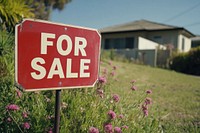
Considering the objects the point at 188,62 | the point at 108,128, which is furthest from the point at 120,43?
the point at 108,128

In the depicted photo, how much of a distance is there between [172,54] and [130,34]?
22.6ft

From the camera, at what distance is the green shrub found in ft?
59.7

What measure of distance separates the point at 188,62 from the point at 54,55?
19.2 metres

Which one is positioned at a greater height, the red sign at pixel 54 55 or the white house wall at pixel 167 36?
the white house wall at pixel 167 36

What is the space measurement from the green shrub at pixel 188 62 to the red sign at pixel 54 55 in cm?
1825

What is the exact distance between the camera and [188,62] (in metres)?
18.8

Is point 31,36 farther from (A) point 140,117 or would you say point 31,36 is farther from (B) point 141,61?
(B) point 141,61

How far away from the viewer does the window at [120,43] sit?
993 inches

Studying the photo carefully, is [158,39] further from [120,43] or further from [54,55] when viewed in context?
[54,55]

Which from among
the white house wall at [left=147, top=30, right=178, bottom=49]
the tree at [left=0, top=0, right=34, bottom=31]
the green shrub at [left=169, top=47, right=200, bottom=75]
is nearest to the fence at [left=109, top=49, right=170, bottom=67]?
Answer: the green shrub at [left=169, top=47, right=200, bottom=75]

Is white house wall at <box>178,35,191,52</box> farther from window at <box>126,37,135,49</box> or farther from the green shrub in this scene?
window at <box>126,37,135,49</box>

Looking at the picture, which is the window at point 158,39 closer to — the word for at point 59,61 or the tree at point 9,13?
the tree at point 9,13

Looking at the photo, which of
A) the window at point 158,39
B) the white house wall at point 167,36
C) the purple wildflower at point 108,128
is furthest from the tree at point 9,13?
the window at point 158,39

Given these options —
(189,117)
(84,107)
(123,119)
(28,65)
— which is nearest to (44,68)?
(28,65)
